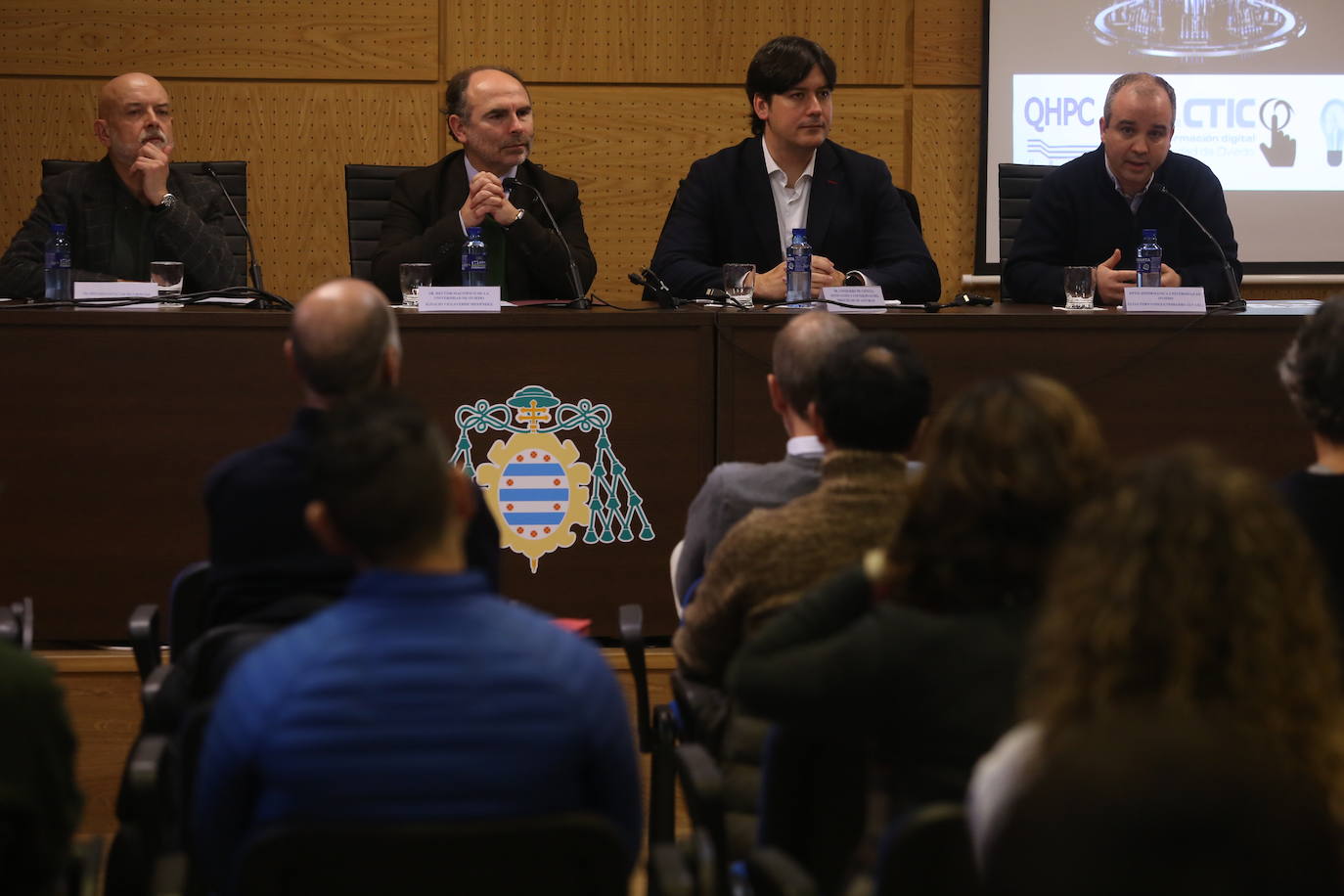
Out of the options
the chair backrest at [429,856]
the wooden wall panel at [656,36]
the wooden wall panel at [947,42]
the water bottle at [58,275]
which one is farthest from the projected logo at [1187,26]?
the chair backrest at [429,856]

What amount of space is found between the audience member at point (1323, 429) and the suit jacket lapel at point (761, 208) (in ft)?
7.30

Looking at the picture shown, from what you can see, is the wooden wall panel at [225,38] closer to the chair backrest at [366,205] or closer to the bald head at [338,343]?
the chair backrest at [366,205]

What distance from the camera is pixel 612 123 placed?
5.61m

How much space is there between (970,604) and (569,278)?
2630mm

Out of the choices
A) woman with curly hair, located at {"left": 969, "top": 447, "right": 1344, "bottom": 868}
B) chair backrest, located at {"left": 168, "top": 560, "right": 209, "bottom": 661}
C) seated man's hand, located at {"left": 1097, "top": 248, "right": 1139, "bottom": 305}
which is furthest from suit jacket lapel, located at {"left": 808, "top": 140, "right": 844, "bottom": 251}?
woman with curly hair, located at {"left": 969, "top": 447, "right": 1344, "bottom": 868}

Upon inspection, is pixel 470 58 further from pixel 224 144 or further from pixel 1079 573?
pixel 1079 573

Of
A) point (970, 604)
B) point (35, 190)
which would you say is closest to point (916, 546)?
point (970, 604)

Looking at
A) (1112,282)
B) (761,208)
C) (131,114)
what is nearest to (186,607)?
(131,114)

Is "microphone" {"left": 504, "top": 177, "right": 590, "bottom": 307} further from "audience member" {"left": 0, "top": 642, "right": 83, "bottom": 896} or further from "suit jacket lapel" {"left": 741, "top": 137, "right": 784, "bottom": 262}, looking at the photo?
"audience member" {"left": 0, "top": 642, "right": 83, "bottom": 896}

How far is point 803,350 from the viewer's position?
226 cm

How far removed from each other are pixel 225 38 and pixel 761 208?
2.40 meters

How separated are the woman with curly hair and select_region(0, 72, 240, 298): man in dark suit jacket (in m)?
3.32

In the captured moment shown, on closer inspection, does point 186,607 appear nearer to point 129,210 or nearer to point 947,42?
point 129,210

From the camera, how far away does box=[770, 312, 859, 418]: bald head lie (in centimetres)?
225
